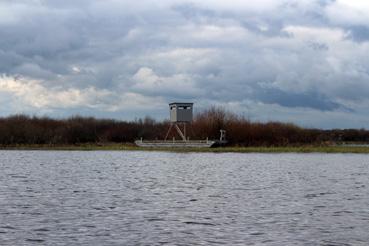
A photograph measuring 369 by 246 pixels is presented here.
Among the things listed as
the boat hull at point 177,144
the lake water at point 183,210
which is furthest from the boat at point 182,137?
the lake water at point 183,210

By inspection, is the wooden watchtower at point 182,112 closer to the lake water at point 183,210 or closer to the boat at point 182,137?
the boat at point 182,137

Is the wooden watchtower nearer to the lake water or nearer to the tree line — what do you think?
the tree line

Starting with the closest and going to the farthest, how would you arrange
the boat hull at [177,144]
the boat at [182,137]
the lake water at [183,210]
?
the lake water at [183,210] → the boat hull at [177,144] → the boat at [182,137]

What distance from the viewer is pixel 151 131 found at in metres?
136

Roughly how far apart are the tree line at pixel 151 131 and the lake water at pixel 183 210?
202ft

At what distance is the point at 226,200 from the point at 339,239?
35.2 ft

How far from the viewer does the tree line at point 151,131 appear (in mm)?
105250

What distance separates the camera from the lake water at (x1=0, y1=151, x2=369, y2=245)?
1952cm

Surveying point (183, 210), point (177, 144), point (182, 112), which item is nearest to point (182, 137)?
point (177, 144)

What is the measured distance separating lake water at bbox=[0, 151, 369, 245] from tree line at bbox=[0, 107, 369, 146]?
61.6 metres

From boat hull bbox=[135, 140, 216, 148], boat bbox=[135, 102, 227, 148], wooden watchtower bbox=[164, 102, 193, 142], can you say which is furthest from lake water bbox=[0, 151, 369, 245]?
wooden watchtower bbox=[164, 102, 193, 142]

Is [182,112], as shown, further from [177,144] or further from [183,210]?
[183,210]

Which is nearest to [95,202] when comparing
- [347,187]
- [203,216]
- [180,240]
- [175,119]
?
[203,216]

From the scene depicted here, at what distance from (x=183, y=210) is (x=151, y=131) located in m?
111
